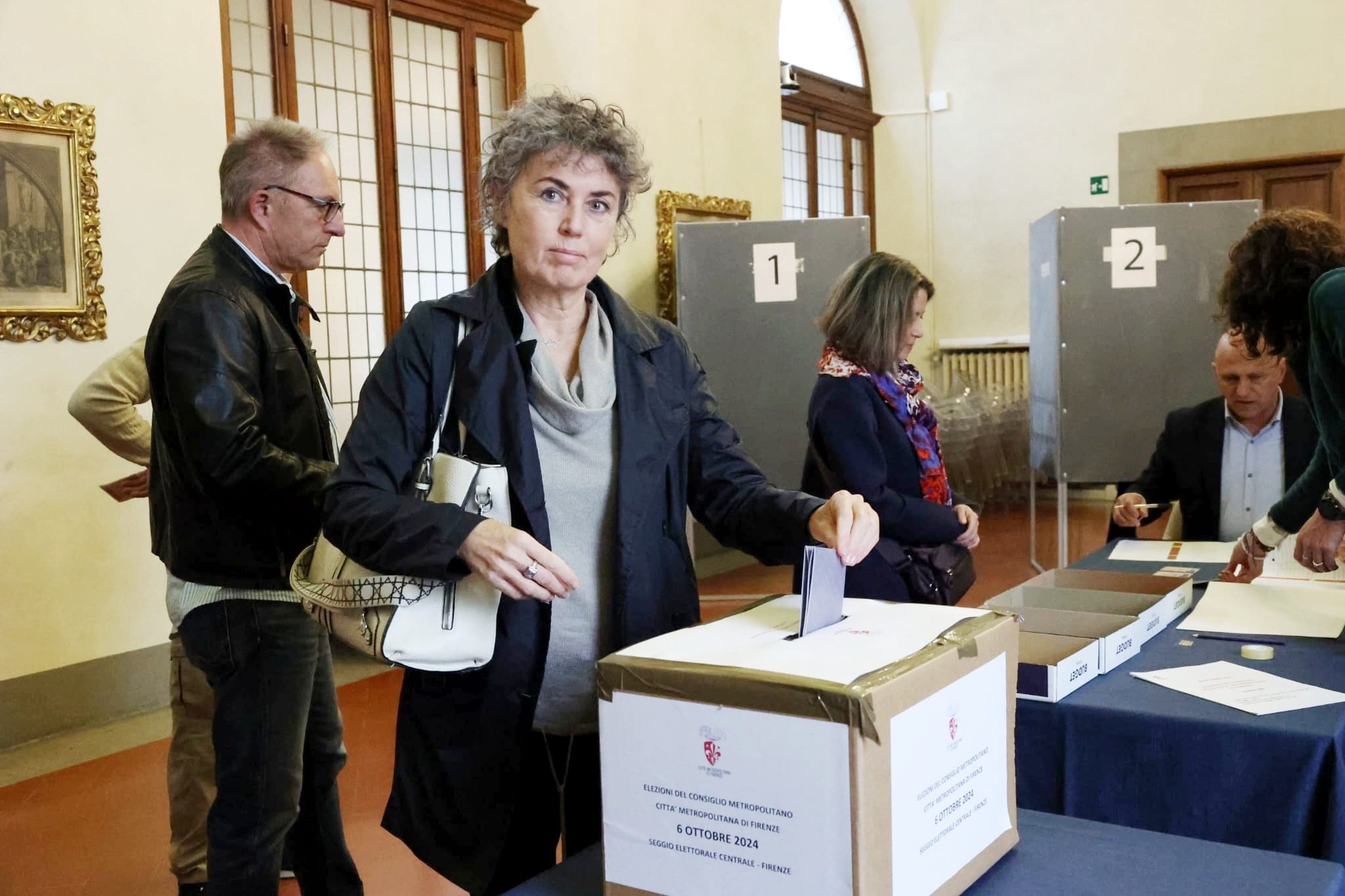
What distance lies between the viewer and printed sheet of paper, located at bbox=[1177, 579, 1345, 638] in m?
1.98

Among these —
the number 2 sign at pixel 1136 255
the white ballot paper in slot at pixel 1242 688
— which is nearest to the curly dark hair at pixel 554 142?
the white ballot paper in slot at pixel 1242 688

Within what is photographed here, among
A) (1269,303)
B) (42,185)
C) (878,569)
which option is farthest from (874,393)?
(42,185)

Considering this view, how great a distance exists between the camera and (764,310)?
215 inches

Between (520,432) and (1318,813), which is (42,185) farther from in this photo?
(1318,813)

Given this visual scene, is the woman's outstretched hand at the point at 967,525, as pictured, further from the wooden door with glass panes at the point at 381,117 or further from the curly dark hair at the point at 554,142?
the wooden door with glass panes at the point at 381,117

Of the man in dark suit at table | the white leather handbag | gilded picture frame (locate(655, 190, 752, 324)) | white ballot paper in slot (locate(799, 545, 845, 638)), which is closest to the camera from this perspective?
white ballot paper in slot (locate(799, 545, 845, 638))

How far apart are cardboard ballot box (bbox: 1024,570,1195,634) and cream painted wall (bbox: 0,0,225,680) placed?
9.71 feet

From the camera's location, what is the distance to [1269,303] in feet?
7.08

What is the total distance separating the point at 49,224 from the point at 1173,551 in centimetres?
338

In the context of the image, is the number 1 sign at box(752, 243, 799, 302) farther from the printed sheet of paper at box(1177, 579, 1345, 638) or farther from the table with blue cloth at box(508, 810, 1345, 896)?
the table with blue cloth at box(508, 810, 1345, 896)

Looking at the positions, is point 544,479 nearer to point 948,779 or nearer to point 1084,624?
point 948,779

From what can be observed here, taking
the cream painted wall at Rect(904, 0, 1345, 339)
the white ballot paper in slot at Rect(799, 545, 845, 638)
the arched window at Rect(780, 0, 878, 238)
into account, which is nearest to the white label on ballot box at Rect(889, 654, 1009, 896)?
the white ballot paper in slot at Rect(799, 545, 845, 638)

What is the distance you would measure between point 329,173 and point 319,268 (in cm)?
259

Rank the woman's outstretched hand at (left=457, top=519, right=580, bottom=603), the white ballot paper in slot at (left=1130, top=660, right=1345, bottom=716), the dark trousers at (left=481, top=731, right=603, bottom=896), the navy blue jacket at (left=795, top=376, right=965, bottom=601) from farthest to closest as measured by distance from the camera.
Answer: the navy blue jacket at (left=795, top=376, right=965, bottom=601) → the white ballot paper in slot at (left=1130, top=660, right=1345, bottom=716) → the dark trousers at (left=481, top=731, right=603, bottom=896) → the woman's outstretched hand at (left=457, top=519, right=580, bottom=603)
